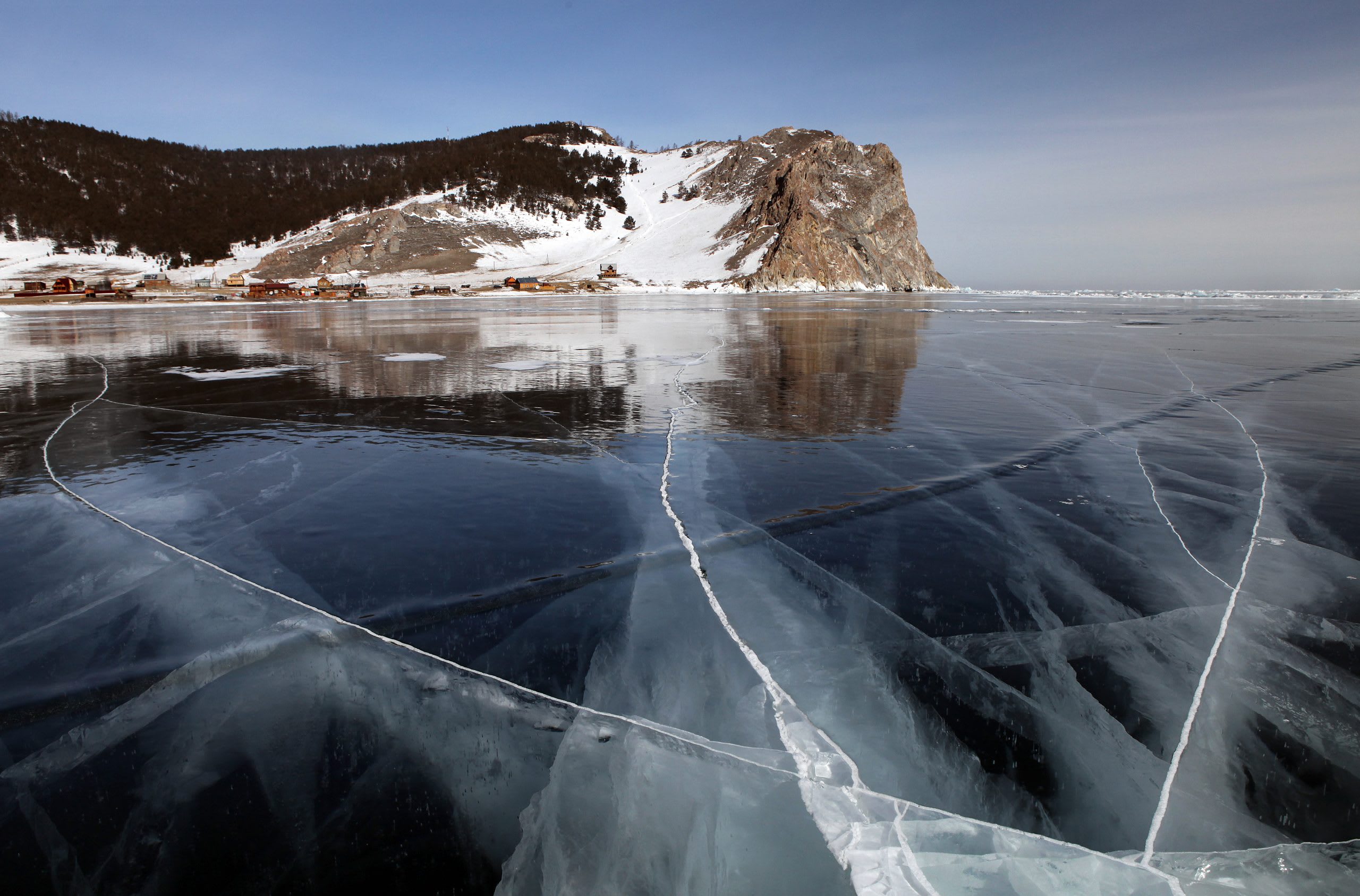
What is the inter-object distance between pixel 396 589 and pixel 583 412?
5.34 metres

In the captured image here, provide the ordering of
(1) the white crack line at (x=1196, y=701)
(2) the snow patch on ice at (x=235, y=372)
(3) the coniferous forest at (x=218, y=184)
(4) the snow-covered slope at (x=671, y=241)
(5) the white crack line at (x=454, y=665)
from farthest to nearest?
(3) the coniferous forest at (x=218, y=184), (4) the snow-covered slope at (x=671, y=241), (2) the snow patch on ice at (x=235, y=372), (5) the white crack line at (x=454, y=665), (1) the white crack line at (x=1196, y=701)

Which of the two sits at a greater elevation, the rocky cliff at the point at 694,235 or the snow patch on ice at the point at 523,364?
the rocky cliff at the point at 694,235

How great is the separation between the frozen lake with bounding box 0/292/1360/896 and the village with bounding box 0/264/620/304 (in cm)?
6353

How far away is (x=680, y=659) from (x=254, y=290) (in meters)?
→ 80.9

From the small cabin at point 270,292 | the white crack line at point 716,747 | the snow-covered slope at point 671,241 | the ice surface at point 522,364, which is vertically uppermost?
the snow-covered slope at point 671,241

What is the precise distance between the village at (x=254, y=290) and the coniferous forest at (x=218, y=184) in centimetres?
4066

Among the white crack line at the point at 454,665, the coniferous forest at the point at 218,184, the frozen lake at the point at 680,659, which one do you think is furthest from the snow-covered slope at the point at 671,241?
the white crack line at the point at 454,665

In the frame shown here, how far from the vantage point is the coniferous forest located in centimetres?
12850

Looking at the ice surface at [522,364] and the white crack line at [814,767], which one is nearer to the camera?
the white crack line at [814,767]

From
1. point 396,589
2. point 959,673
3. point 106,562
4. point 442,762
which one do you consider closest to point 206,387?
point 106,562

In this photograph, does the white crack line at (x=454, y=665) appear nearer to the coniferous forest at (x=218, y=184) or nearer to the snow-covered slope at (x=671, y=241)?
the snow-covered slope at (x=671, y=241)

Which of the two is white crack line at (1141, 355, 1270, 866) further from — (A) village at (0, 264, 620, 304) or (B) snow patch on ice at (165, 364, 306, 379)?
(A) village at (0, 264, 620, 304)

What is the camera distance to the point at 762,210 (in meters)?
116

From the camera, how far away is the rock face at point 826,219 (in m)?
104
